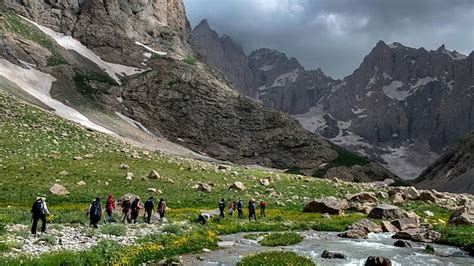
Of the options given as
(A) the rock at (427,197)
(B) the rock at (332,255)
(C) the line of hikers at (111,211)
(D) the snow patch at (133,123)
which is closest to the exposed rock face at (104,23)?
(D) the snow patch at (133,123)

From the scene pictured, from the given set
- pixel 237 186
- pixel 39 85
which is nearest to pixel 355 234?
pixel 237 186

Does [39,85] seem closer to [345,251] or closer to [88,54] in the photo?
[88,54]

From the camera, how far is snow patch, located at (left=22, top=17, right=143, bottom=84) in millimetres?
158875

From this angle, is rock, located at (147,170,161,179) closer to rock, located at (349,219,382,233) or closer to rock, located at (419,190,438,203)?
rock, located at (349,219,382,233)

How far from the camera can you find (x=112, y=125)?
122000 mm

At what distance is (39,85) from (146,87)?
140ft

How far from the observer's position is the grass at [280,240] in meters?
33.2

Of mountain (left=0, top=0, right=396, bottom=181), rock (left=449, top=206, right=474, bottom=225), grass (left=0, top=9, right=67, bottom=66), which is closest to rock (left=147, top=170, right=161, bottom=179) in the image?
rock (left=449, top=206, right=474, bottom=225)

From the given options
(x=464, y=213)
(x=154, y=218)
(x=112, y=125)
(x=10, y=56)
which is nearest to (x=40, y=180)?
(x=154, y=218)

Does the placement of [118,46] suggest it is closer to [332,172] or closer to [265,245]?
[332,172]

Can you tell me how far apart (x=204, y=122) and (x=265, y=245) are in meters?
133

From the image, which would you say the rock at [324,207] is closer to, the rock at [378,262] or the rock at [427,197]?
the rock at [427,197]

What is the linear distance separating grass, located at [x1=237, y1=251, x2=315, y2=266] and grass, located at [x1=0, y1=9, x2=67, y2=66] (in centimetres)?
12837

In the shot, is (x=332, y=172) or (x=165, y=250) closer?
(x=165, y=250)
